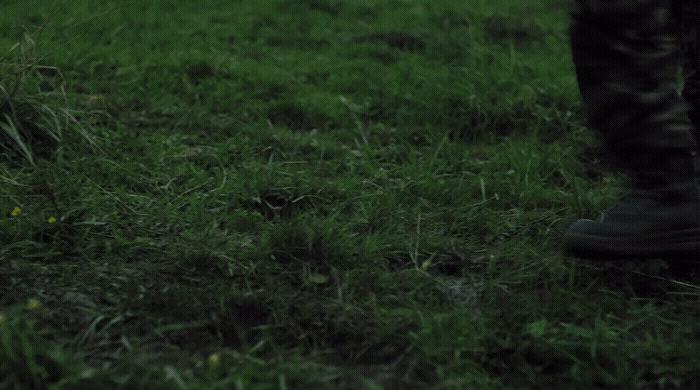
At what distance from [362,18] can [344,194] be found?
241cm

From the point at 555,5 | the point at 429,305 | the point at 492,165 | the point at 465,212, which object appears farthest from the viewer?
the point at 555,5

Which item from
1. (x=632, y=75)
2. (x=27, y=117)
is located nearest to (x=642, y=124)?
(x=632, y=75)

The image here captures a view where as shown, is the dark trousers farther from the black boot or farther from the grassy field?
the grassy field

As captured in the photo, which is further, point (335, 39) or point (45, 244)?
Answer: point (335, 39)

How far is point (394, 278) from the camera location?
7.05ft

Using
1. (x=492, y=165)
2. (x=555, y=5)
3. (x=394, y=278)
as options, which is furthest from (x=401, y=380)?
(x=555, y=5)

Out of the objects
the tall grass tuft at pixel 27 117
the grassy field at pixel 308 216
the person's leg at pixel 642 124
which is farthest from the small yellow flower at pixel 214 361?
the tall grass tuft at pixel 27 117

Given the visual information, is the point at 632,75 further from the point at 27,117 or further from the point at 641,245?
the point at 27,117

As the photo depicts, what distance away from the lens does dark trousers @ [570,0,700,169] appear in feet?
6.45

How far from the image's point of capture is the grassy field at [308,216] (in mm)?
1773

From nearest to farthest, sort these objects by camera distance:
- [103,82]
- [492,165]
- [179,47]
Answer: [492,165] → [103,82] → [179,47]

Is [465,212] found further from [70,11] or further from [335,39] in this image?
[70,11]

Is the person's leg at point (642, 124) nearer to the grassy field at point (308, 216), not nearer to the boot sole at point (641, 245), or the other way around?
the boot sole at point (641, 245)

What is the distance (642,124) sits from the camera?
1.99 metres
